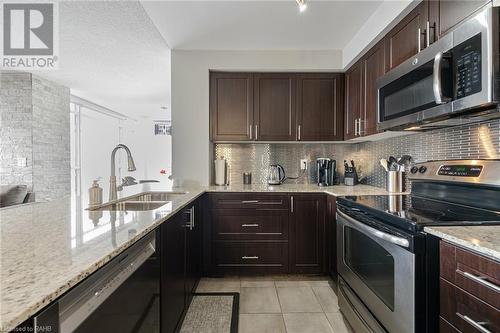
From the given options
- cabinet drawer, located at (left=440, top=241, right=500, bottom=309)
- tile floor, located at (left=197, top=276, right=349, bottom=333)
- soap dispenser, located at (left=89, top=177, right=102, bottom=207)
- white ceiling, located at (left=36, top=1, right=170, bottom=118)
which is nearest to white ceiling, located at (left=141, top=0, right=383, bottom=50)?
white ceiling, located at (left=36, top=1, right=170, bottom=118)

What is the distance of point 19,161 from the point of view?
4012mm

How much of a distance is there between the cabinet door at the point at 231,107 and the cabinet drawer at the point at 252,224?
33.5 inches

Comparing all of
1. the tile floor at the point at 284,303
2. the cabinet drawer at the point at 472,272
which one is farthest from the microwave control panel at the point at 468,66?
the tile floor at the point at 284,303

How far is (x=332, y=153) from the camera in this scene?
331cm

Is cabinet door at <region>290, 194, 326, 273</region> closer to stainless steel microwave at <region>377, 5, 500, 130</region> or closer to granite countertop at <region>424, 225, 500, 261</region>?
stainless steel microwave at <region>377, 5, 500, 130</region>

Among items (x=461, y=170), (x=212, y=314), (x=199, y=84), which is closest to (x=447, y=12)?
(x=461, y=170)

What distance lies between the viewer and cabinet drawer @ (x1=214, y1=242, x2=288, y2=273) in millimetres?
2674

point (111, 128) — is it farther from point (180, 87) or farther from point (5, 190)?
point (180, 87)

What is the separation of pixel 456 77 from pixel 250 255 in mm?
2156

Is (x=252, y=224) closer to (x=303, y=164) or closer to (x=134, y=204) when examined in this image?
(x=303, y=164)

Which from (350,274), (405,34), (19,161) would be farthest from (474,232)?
(19,161)

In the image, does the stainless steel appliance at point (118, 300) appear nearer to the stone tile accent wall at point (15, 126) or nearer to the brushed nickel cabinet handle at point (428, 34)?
the brushed nickel cabinet handle at point (428, 34)

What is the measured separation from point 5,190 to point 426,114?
4813 mm

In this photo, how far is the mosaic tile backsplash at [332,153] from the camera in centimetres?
206
